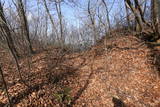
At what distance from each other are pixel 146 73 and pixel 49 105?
428 centimetres

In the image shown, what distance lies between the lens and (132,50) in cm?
791

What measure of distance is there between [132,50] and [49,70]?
4.99 metres

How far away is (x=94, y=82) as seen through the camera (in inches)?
224

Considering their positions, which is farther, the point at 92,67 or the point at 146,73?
the point at 92,67

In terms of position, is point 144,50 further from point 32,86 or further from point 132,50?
point 32,86

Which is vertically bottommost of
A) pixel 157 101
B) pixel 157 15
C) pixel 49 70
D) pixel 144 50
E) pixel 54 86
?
pixel 157 101

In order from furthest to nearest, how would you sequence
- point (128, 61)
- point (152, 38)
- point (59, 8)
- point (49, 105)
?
point (59, 8) < point (152, 38) < point (128, 61) < point (49, 105)

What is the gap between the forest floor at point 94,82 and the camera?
449cm

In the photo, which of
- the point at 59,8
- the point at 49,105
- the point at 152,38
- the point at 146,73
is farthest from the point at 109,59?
the point at 59,8

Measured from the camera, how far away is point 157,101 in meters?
4.44

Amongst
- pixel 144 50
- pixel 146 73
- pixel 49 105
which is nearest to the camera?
pixel 49 105

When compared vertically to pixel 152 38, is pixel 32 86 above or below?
below

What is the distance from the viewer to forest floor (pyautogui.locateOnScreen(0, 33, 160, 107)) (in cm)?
449

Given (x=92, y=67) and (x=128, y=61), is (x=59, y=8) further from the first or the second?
(x=128, y=61)
